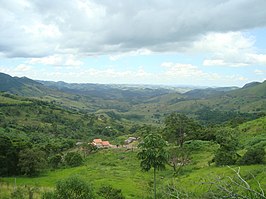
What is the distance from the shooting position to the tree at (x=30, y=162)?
60375 millimetres

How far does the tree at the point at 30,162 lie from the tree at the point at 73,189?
2917cm

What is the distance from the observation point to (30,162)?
60250mm

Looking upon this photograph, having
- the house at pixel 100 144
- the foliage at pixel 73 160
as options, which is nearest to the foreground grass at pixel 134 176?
the foliage at pixel 73 160

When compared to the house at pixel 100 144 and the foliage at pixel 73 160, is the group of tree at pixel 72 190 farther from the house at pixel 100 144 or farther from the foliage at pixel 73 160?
the house at pixel 100 144

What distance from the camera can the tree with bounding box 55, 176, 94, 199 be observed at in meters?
33.3

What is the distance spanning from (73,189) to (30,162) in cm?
3002

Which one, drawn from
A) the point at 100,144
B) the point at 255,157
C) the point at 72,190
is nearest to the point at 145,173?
the point at 255,157

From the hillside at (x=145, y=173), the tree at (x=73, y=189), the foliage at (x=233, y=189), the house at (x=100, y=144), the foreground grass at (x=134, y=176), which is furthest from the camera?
the house at (x=100, y=144)

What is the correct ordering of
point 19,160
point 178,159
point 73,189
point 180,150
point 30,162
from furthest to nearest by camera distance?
point 180,150, point 178,159, point 19,160, point 30,162, point 73,189

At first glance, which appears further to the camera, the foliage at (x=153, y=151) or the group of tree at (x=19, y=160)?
the group of tree at (x=19, y=160)

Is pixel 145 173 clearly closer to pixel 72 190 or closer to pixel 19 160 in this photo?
pixel 19 160

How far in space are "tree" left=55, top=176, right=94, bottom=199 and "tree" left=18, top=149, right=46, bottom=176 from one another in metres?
29.2

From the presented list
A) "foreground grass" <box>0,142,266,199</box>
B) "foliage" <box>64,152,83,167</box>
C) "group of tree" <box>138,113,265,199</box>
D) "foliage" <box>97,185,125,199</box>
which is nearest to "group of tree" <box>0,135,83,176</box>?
"foreground grass" <box>0,142,266,199</box>

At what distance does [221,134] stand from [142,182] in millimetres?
30898
